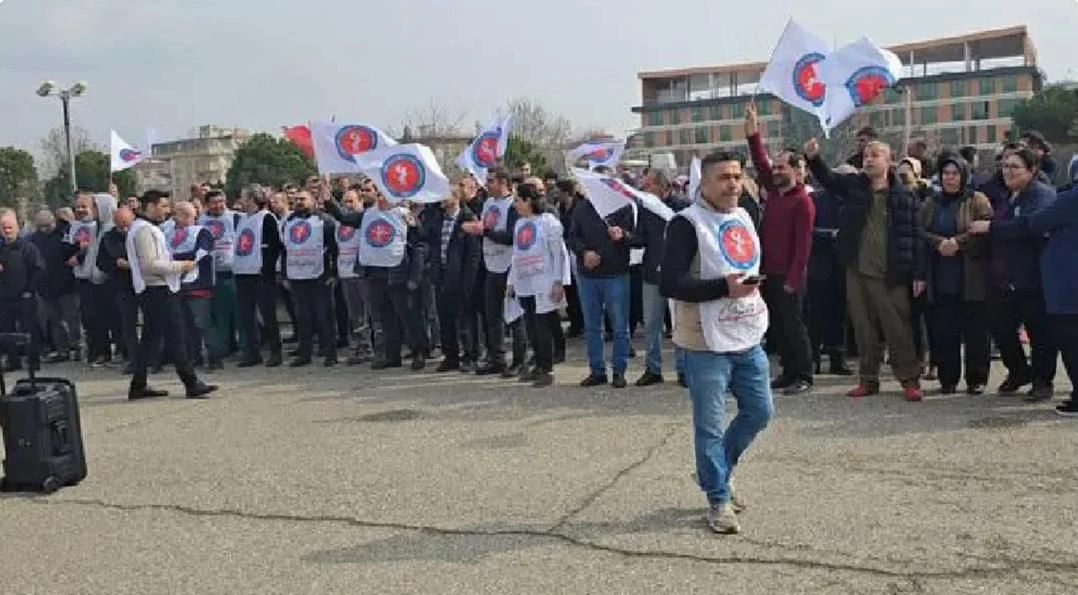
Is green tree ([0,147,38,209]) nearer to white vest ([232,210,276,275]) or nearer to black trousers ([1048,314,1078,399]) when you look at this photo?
white vest ([232,210,276,275])

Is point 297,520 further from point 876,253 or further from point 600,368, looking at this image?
point 876,253

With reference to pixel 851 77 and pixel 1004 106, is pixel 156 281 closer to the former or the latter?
pixel 851 77

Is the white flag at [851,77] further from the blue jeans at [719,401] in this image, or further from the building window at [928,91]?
the building window at [928,91]

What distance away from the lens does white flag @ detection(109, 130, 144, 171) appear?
18031 millimetres

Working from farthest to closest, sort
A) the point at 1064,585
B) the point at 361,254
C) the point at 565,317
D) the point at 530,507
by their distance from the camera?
the point at 565,317 → the point at 361,254 → the point at 530,507 → the point at 1064,585

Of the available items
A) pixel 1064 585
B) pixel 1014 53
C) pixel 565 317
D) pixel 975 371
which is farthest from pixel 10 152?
pixel 1014 53

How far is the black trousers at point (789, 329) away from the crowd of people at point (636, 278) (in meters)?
0.02

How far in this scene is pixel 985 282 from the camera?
8.67 m

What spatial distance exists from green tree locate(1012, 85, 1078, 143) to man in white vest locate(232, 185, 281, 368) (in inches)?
1802

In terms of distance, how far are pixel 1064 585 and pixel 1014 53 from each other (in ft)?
329

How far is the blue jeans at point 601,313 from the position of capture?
9977 millimetres

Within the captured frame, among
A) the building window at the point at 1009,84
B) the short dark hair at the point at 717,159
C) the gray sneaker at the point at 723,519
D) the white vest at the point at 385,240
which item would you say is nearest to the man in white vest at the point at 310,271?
the white vest at the point at 385,240

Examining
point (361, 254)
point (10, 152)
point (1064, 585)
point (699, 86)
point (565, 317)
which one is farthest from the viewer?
point (699, 86)

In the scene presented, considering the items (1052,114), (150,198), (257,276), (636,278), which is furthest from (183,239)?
(1052,114)
